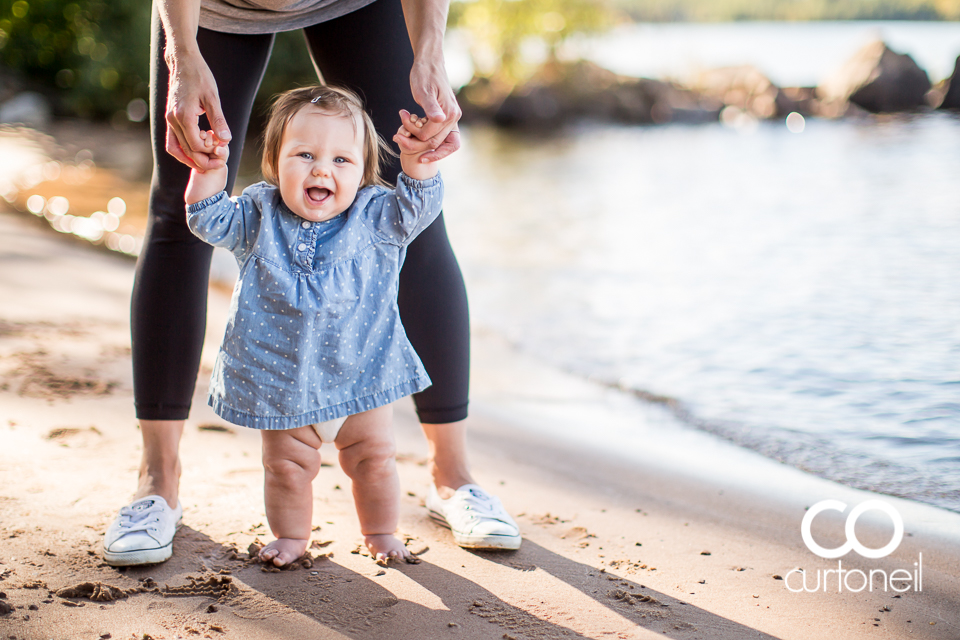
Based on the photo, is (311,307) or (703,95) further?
(703,95)

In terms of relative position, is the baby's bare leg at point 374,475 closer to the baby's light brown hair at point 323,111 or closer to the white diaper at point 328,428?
the white diaper at point 328,428

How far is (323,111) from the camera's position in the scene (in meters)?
1.44

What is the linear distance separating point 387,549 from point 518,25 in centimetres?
1763

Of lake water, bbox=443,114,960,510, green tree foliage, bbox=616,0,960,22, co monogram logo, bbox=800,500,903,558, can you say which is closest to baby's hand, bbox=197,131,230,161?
co monogram logo, bbox=800,500,903,558

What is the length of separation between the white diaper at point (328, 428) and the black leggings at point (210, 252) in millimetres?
252

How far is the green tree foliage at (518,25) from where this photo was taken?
57.7 ft

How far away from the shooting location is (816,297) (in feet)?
12.2

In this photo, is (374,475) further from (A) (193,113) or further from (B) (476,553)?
(A) (193,113)

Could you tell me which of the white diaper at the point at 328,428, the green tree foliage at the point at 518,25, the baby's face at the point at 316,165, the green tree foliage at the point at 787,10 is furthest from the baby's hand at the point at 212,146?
the green tree foliage at the point at 787,10

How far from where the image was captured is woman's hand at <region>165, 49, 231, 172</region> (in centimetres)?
135

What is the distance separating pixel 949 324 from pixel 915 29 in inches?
740

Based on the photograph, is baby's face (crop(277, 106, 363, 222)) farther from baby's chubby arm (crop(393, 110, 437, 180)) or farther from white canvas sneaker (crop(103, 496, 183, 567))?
white canvas sneaker (crop(103, 496, 183, 567))

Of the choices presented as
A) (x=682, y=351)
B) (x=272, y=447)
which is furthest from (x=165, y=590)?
(x=682, y=351)

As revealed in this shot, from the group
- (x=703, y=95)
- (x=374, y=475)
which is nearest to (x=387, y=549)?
(x=374, y=475)
